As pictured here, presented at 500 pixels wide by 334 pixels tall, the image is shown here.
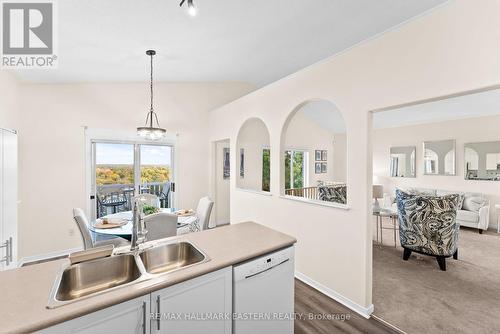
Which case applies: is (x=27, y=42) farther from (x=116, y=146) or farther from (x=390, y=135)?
(x=390, y=135)

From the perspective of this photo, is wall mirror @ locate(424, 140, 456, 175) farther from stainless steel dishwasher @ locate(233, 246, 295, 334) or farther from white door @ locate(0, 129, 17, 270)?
white door @ locate(0, 129, 17, 270)

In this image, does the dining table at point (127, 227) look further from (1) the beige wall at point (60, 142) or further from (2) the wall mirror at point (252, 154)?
(2) the wall mirror at point (252, 154)

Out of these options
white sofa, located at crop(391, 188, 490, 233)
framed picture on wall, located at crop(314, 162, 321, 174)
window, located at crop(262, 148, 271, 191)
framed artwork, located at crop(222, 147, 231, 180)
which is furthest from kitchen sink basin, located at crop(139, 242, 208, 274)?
framed picture on wall, located at crop(314, 162, 321, 174)

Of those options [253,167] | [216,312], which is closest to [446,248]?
[216,312]

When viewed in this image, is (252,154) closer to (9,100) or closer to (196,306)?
(9,100)

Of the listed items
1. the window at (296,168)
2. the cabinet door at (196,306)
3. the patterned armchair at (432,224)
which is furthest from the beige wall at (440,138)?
the cabinet door at (196,306)

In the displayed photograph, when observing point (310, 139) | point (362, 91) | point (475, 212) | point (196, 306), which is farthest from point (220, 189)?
point (475, 212)

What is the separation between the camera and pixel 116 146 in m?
4.36

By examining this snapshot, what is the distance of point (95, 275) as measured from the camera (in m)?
1.40

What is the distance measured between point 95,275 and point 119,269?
0.13 m

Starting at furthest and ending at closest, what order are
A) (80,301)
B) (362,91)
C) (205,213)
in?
1. (205,213)
2. (362,91)
3. (80,301)

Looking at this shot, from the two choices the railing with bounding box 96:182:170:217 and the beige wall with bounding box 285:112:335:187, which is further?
the beige wall with bounding box 285:112:335:187

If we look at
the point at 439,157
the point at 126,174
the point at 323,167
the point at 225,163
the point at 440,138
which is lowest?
the point at 126,174

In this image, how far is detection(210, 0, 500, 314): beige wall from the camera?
5.30 ft
